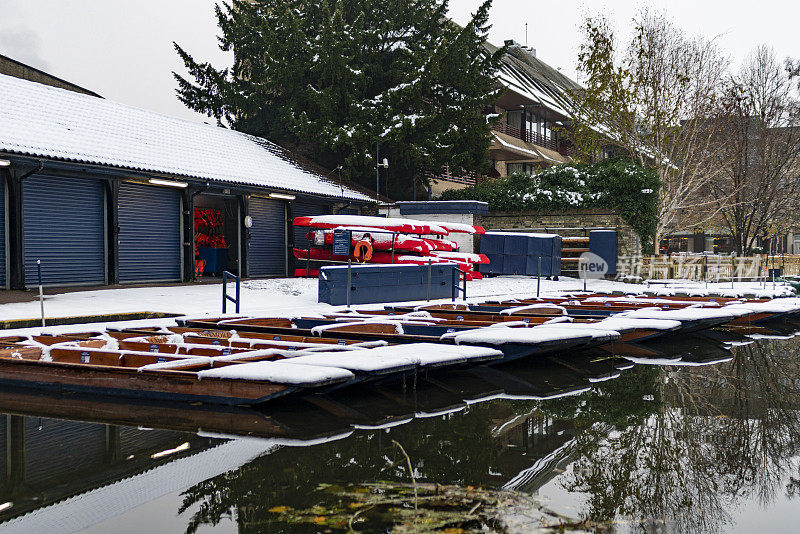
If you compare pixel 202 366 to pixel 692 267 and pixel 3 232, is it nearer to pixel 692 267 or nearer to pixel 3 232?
pixel 3 232

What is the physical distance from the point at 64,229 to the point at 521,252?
16.1 meters

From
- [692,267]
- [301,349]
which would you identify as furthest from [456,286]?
[692,267]

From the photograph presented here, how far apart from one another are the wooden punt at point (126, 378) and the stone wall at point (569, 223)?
22.7m

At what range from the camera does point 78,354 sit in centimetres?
901

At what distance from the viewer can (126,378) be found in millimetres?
7910

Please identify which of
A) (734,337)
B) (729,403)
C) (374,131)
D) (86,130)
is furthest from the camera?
(374,131)

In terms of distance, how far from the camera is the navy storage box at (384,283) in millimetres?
17422

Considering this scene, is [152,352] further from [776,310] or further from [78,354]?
[776,310]

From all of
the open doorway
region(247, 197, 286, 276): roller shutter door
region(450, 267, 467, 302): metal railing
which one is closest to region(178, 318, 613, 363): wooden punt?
region(450, 267, 467, 302): metal railing

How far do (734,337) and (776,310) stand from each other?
167 centimetres

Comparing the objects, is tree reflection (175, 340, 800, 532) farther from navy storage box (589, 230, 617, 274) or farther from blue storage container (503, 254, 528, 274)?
navy storage box (589, 230, 617, 274)

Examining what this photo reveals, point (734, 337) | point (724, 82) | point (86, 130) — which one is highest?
point (724, 82)

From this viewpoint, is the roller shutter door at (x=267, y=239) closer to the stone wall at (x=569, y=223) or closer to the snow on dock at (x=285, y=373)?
the stone wall at (x=569, y=223)

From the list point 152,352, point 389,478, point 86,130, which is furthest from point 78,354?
point 86,130
